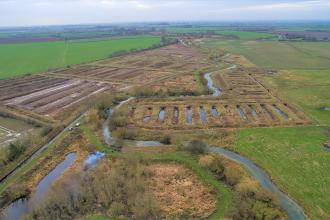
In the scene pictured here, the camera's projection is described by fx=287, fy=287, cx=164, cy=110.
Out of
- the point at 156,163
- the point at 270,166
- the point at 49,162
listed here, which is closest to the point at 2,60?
the point at 49,162

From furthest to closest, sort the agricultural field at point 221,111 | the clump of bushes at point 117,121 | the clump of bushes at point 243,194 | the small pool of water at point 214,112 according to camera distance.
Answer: the small pool of water at point 214,112 < the agricultural field at point 221,111 < the clump of bushes at point 117,121 < the clump of bushes at point 243,194

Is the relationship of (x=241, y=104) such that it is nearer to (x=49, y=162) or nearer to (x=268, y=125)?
(x=268, y=125)

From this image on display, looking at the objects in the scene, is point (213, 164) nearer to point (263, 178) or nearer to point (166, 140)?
point (263, 178)

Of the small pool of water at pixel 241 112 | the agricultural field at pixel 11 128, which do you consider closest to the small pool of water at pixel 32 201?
the agricultural field at pixel 11 128

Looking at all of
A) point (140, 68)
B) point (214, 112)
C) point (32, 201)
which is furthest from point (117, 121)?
point (140, 68)

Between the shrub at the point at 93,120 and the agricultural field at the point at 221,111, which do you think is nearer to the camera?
the shrub at the point at 93,120

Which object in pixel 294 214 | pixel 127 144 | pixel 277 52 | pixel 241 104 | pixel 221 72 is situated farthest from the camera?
pixel 277 52

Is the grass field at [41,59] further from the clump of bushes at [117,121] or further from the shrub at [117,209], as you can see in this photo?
the shrub at [117,209]
